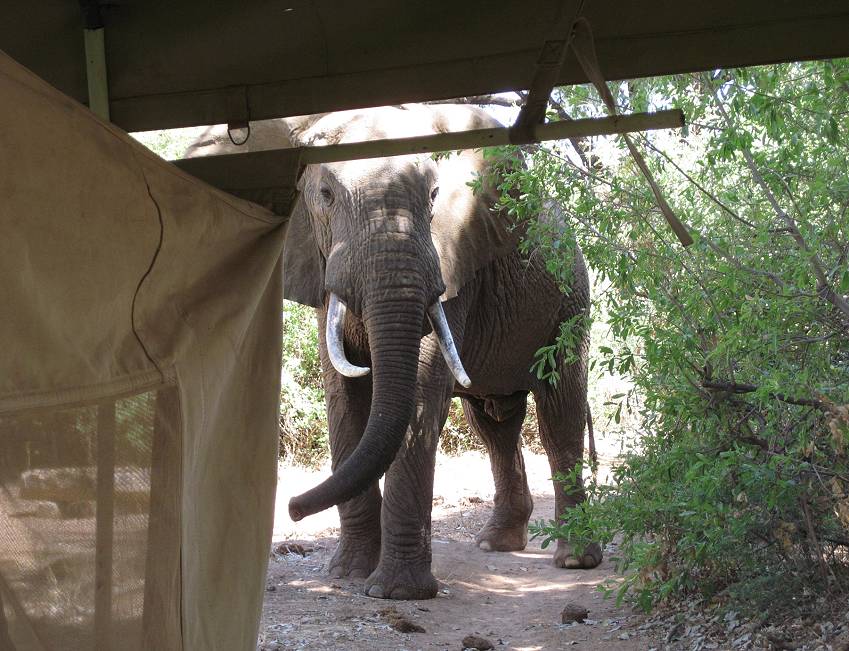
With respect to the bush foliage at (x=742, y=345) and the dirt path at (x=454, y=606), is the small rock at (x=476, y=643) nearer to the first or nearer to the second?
the dirt path at (x=454, y=606)

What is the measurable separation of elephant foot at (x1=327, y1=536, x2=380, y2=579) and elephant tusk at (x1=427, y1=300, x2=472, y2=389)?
1.37 meters

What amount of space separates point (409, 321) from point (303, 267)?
1416 mm

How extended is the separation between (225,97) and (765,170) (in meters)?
2.62

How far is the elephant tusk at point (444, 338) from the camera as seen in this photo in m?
6.28

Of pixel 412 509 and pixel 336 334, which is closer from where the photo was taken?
pixel 336 334

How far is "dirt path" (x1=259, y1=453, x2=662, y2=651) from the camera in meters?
5.41

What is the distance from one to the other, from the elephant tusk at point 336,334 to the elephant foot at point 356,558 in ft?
4.49

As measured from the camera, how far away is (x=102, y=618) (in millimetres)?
2006

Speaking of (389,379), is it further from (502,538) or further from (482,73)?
(482,73)

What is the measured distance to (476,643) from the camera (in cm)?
534

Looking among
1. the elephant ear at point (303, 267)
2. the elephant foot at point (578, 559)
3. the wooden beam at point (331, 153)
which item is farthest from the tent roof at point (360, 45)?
the elephant foot at point (578, 559)

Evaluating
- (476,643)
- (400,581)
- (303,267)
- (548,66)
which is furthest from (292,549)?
(548,66)

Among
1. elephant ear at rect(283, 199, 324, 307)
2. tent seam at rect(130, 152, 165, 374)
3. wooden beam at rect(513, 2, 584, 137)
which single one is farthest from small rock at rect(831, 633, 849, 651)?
elephant ear at rect(283, 199, 324, 307)

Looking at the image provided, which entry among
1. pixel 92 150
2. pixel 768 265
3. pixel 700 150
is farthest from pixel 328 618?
pixel 700 150
